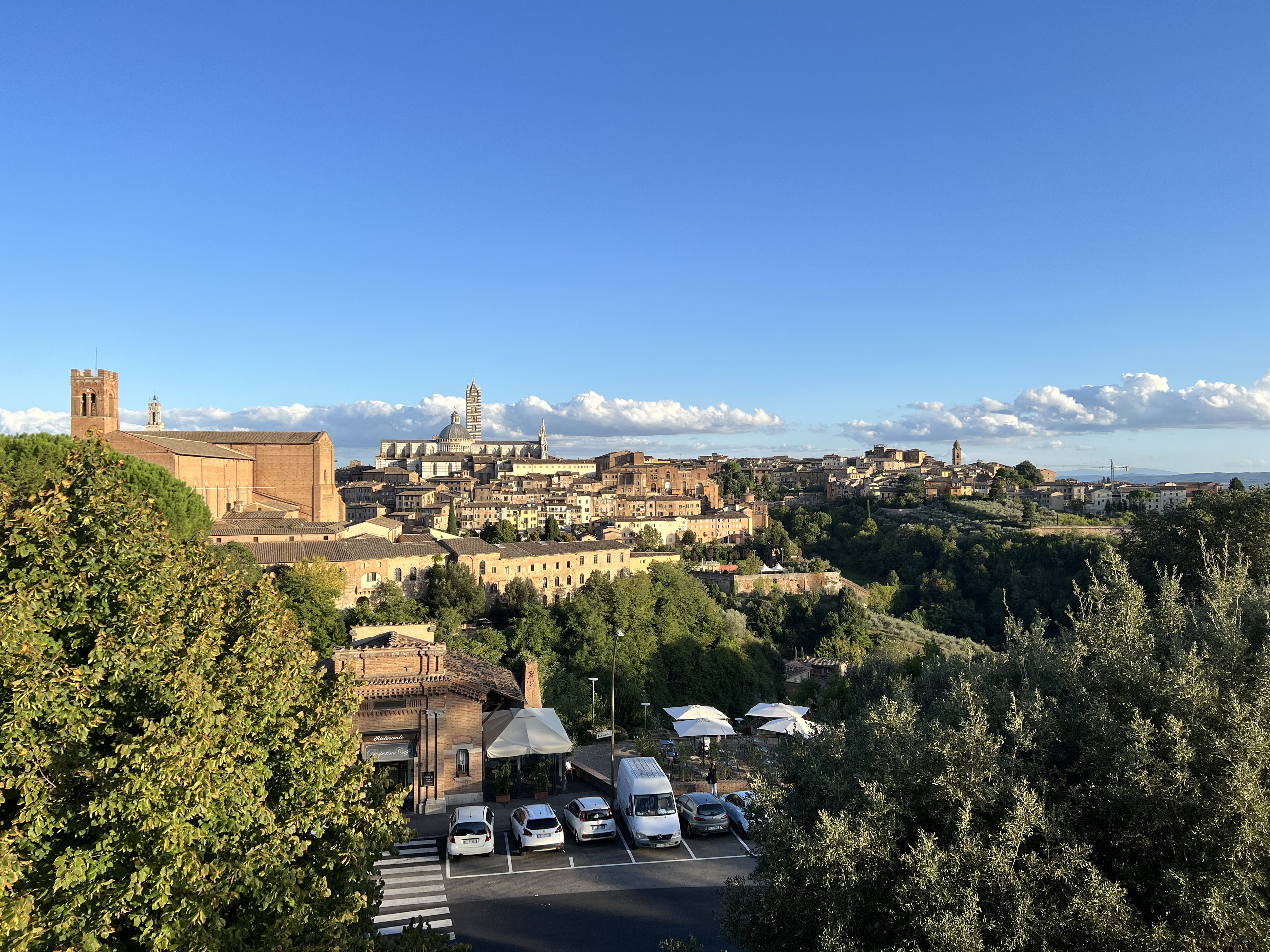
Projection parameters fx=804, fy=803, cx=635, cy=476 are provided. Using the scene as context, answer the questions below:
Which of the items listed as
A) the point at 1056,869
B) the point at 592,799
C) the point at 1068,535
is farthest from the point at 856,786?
the point at 1068,535

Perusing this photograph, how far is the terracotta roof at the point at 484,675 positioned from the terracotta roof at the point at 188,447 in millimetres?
37934

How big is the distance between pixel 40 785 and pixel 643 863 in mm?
11027

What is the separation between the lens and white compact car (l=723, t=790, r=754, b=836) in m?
16.6

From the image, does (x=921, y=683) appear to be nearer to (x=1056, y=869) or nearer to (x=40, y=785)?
(x=1056, y=869)

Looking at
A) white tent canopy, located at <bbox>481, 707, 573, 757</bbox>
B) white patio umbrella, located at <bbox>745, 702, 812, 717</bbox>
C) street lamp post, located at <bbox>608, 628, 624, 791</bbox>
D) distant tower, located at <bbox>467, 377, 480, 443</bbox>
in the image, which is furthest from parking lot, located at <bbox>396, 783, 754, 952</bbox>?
distant tower, located at <bbox>467, 377, 480, 443</bbox>

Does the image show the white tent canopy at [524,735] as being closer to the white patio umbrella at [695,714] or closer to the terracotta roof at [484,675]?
the terracotta roof at [484,675]

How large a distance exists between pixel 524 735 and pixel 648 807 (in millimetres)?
4166

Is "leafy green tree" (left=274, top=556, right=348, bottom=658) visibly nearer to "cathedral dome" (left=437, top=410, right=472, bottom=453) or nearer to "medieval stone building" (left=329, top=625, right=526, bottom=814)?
"medieval stone building" (left=329, top=625, right=526, bottom=814)

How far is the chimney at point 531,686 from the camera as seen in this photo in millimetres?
24344

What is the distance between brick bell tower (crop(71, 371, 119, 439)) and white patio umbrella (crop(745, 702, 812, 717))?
49682mm

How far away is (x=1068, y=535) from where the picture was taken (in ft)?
249

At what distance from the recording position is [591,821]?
1600cm

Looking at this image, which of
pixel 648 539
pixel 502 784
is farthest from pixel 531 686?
pixel 648 539

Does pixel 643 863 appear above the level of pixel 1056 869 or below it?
below
